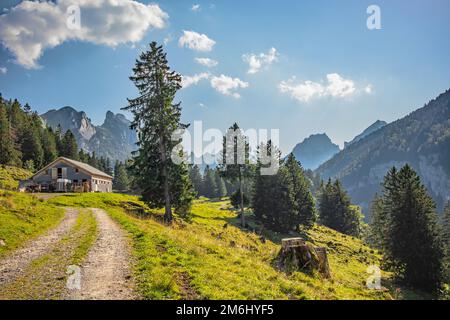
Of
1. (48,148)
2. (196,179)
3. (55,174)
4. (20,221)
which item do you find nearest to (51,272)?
(20,221)

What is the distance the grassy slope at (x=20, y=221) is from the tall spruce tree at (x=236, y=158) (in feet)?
101

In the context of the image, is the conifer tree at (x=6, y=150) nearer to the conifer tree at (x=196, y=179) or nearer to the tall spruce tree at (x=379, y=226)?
the conifer tree at (x=196, y=179)

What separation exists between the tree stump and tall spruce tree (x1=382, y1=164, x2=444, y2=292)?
2361 cm

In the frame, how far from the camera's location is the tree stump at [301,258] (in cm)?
1702

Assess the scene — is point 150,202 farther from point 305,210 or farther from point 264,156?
point 305,210

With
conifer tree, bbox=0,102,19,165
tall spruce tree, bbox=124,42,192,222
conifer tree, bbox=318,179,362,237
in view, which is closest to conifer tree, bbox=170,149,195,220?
tall spruce tree, bbox=124,42,192,222

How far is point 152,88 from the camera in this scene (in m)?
31.5

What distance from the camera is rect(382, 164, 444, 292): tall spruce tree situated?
111ft

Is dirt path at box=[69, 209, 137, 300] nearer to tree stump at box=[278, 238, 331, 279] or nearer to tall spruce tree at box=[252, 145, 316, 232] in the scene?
tree stump at box=[278, 238, 331, 279]

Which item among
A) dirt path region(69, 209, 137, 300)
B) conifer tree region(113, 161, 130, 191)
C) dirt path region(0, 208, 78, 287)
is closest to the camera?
dirt path region(69, 209, 137, 300)

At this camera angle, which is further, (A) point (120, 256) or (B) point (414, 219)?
(B) point (414, 219)

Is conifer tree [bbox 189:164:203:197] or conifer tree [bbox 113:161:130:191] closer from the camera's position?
conifer tree [bbox 113:161:130:191]

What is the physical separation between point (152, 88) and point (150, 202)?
14.3 m

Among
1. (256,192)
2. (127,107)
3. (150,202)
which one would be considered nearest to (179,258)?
(127,107)
